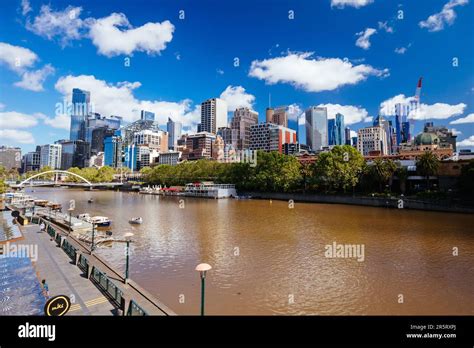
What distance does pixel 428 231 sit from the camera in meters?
31.7

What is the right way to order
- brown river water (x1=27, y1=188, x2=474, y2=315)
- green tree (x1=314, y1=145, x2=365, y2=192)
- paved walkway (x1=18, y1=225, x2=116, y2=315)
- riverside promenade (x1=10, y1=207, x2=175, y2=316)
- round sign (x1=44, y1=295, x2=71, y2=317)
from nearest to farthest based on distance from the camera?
round sign (x1=44, y1=295, x2=71, y2=317) → riverside promenade (x1=10, y1=207, x2=175, y2=316) → paved walkway (x1=18, y1=225, x2=116, y2=315) → brown river water (x1=27, y1=188, x2=474, y2=315) → green tree (x1=314, y1=145, x2=365, y2=192)

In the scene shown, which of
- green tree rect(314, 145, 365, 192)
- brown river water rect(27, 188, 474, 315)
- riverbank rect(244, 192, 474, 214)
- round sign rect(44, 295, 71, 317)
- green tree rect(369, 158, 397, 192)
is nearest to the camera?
round sign rect(44, 295, 71, 317)

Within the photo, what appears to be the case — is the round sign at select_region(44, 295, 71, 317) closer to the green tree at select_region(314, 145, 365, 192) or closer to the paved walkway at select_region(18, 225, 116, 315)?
the paved walkway at select_region(18, 225, 116, 315)

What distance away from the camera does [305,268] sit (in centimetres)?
1945

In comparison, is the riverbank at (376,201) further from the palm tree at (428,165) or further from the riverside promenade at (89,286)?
the riverside promenade at (89,286)

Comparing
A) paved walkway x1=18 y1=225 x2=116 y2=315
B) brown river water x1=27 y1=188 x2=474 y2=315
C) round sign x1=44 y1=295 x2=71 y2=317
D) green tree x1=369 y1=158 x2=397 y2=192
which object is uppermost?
green tree x1=369 y1=158 x2=397 y2=192

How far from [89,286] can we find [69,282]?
1.51 meters

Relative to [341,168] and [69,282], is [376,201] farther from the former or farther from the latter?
[69,282]

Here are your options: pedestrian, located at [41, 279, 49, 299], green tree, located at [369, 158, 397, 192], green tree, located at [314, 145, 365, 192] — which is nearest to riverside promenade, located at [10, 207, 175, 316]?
pedestrian, located at [41, 279, 49, 299]

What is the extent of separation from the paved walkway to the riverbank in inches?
2198

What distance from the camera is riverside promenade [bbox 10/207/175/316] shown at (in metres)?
11.2
